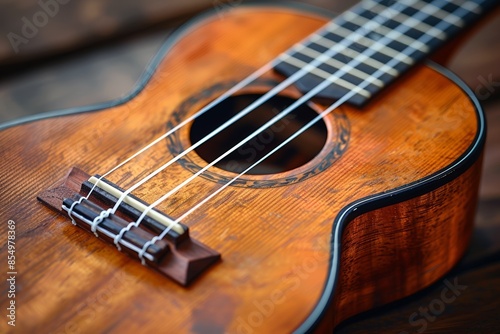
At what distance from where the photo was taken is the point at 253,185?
34.5 inches

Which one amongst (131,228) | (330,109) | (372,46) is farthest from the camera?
(372,46)

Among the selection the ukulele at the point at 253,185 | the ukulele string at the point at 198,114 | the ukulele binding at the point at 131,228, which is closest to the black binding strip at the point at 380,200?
the ukulele at the point at 253,185

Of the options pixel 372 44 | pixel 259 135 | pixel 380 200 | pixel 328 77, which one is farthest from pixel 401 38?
pixel 380 200

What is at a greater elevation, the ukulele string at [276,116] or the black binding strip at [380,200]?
the ukulele string at [276,116]

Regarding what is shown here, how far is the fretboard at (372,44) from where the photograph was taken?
1041 mm

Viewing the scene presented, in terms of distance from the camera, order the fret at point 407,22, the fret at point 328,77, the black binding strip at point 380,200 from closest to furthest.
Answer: the black binding strip at point 380,200 → the fret at point 328,77 → the fret at point 407,22

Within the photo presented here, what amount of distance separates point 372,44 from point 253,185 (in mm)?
389

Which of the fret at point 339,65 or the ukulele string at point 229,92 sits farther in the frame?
the fret at point 339,65

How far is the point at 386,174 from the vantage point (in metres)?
0.89

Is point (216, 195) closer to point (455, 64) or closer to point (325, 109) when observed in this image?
point (325, 109)

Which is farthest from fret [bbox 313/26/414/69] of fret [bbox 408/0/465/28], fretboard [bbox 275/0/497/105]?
fret [bbox 408/0/465/28]

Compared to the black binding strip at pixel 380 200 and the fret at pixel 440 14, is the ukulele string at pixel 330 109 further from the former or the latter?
the black binding strip at pixel 380 200

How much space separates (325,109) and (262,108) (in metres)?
0.13

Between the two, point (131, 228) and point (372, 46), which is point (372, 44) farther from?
point (131, 228)
